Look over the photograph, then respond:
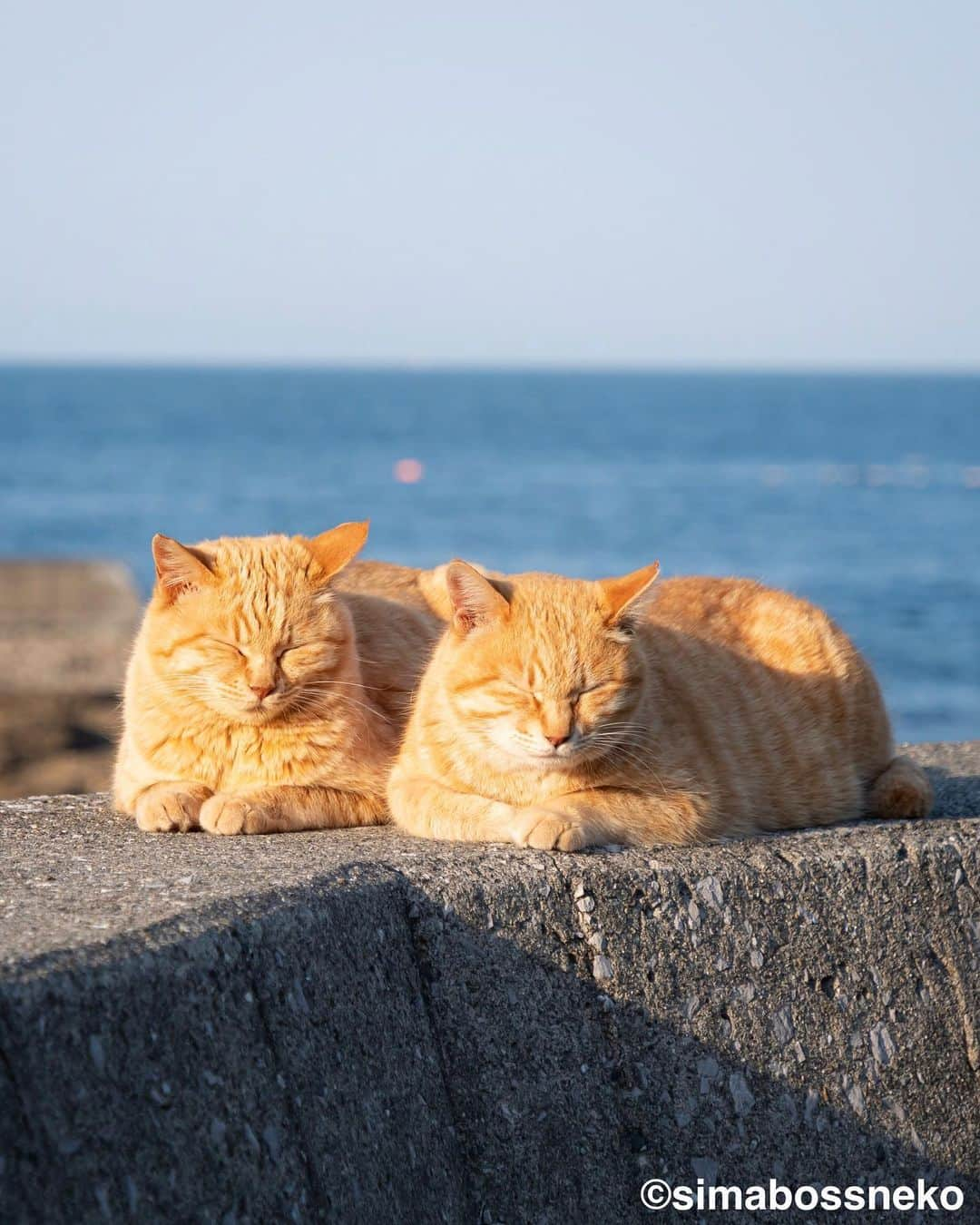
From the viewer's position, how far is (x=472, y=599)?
3.51 meters

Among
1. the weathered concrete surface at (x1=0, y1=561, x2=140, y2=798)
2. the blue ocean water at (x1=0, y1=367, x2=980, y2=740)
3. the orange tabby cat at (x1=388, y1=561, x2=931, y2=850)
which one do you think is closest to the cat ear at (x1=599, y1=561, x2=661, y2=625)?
the orange tabby cat at (x1=388, y1=561, x2=931, y2=850)

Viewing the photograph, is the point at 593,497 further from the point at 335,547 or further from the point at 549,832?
the point at 549,832

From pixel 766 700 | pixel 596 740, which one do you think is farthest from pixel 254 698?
pixel 766 700

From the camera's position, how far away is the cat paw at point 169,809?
349 cm

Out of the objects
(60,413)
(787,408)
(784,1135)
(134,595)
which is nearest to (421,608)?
(784,1135)

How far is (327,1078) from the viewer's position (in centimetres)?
243

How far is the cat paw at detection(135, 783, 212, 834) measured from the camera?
3.49m

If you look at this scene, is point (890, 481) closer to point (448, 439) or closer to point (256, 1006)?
point (448, 439)

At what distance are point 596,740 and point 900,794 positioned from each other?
3.34 ft

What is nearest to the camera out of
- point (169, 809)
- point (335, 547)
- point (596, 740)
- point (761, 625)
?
point (596, 740)

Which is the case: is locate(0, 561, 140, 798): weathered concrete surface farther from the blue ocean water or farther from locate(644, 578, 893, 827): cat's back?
the blue ocean water

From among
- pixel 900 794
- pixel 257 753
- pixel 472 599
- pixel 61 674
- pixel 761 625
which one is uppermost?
pixel 472 599

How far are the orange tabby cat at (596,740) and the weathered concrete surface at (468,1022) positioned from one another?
5.4 inches

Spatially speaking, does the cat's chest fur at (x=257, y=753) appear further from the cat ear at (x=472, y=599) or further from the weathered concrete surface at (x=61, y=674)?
the weathered concrete surface at (x=61, y=674)
